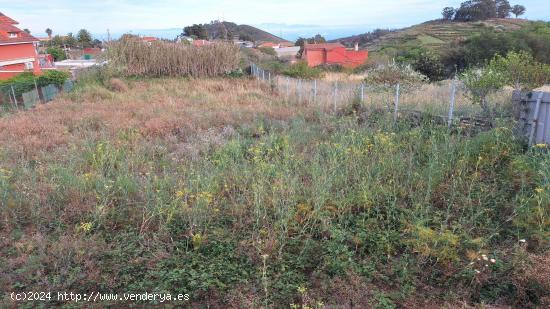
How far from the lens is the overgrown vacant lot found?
2850 millimetres

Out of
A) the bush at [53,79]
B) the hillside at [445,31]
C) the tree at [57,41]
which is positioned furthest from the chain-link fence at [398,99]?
the tree at [57,41]

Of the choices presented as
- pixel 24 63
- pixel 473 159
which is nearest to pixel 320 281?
pixel 473 159

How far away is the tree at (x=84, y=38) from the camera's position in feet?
203

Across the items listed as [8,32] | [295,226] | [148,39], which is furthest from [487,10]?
[295,226]

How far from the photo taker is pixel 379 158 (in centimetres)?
493

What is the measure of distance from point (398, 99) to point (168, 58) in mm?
13306

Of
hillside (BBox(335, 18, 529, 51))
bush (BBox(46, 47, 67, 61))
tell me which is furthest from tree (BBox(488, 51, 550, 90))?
bush (BBox(46, 47, 67, 61))

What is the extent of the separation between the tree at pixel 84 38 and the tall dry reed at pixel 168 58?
51.5 meters

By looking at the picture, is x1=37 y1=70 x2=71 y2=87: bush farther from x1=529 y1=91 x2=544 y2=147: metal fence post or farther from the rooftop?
x1=529 y1=91 x2=544 y2=147: metal fence post

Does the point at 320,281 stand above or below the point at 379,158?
below

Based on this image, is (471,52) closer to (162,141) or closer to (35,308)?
(162,141)

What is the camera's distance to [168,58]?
18062 millimetres

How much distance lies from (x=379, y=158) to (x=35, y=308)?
4.01 m

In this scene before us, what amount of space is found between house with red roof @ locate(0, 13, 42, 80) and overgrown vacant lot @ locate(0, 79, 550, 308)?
2677 cm
